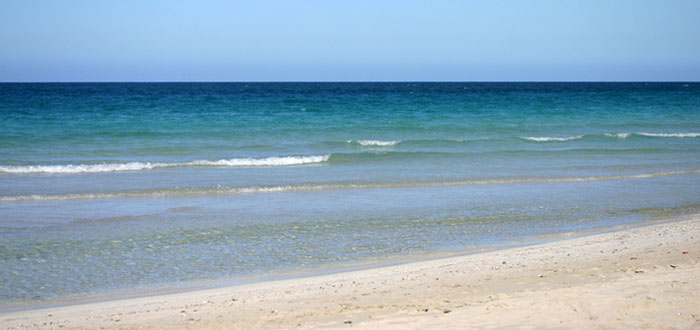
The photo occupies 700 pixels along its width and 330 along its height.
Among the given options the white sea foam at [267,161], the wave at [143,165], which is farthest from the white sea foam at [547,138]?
the white sea foam at [267,161]

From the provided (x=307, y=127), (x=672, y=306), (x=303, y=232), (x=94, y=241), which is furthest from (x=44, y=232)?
(x=307, y=127)

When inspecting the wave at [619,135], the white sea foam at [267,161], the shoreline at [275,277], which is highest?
the wave at [619,135]

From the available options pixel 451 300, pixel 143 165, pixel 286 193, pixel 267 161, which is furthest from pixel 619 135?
pixel 451 300

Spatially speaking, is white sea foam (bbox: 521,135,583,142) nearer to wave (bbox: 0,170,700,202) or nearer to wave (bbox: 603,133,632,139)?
wave (bbox: 603,133,632,139)

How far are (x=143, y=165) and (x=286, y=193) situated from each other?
546 centimetres

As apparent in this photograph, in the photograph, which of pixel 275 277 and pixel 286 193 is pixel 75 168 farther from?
pixel 275 277

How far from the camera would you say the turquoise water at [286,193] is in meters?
7.62

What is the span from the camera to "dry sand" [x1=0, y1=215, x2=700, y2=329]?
16.2 feet

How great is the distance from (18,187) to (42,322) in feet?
30.2

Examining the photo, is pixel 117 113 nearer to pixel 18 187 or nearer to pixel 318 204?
pixel 18 187

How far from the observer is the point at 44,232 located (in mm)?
8984

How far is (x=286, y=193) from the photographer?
41.4 feet

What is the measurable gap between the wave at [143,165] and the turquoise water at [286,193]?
64 millimetres

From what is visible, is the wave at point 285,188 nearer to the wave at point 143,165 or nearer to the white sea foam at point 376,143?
the wave at point 143,165
